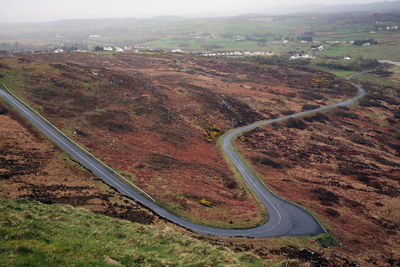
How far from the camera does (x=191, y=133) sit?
83500 mm

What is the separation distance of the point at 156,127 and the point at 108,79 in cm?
3843

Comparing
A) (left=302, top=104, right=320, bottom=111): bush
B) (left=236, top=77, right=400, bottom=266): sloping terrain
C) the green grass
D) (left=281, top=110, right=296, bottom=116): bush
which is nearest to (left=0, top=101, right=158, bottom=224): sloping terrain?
the green grass

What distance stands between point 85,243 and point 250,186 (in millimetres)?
41238

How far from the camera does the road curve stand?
128 ft

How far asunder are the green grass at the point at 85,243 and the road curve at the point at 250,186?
1178cm

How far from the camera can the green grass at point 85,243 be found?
16020mm

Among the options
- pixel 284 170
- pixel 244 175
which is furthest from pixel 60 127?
pixel 284 170

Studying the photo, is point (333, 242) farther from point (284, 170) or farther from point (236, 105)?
point (236, 105)

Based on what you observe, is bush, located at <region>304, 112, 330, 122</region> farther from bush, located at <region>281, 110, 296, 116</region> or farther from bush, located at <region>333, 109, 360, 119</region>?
bush, located at <region>333, 109, 360, 119</region>

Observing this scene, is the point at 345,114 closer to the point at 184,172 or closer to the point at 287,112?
the point at 287,112

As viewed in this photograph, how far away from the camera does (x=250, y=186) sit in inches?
2185

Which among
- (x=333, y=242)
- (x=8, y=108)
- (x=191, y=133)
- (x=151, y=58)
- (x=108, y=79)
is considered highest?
(x=151, y=58)

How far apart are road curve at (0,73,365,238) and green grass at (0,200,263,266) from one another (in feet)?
38.7

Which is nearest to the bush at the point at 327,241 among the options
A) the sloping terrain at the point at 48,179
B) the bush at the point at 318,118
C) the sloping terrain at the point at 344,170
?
the sloping terrain at the point at 344,170
